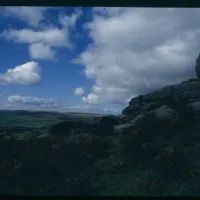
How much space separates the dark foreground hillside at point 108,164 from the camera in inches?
430

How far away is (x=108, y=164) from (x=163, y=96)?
1319 centimetres

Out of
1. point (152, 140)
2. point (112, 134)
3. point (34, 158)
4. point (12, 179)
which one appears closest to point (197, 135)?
point (152, 140)

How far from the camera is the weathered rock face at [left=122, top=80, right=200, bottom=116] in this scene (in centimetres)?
2294

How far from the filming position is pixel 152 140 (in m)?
14.6

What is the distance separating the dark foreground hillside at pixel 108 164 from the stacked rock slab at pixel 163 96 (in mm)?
6981

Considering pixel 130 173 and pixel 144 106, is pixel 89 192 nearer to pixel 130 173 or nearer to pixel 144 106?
pixel 130 173

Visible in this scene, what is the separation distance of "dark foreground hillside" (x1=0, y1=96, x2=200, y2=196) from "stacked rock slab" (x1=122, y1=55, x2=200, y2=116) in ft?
22.9

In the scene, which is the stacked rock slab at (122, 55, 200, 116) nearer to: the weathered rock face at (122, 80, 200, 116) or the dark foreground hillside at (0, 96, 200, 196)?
the weathered rock face at (122, 80, 200, 116)
